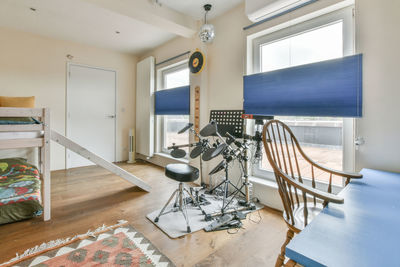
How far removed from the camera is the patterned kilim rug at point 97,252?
1.42m

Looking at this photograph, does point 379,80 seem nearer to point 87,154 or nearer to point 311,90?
point 311,90

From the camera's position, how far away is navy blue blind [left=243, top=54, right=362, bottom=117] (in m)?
1.70

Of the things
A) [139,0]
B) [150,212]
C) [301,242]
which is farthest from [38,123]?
[301,242]

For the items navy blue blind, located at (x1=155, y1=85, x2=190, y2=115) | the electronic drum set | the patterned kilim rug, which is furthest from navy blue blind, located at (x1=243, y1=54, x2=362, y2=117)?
the patterned kilim rug

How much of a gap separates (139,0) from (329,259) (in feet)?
9.72

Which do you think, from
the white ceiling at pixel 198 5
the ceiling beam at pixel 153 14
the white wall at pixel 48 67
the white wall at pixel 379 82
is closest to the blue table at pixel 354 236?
the white wall at pixel 379 82

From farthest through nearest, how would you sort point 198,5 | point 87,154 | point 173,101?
point 173,101, point 198,5, point 87,154

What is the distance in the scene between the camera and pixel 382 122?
5.17 ft

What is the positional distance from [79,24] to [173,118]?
7.42 feet

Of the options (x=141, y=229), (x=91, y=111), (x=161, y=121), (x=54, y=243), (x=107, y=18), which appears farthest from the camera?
Answer: (x=161, y=121)

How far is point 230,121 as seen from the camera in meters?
2.60

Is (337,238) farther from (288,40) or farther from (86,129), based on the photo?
(86,129)

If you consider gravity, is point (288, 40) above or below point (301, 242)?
above

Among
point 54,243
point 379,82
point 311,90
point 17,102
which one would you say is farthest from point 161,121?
point 379,82
